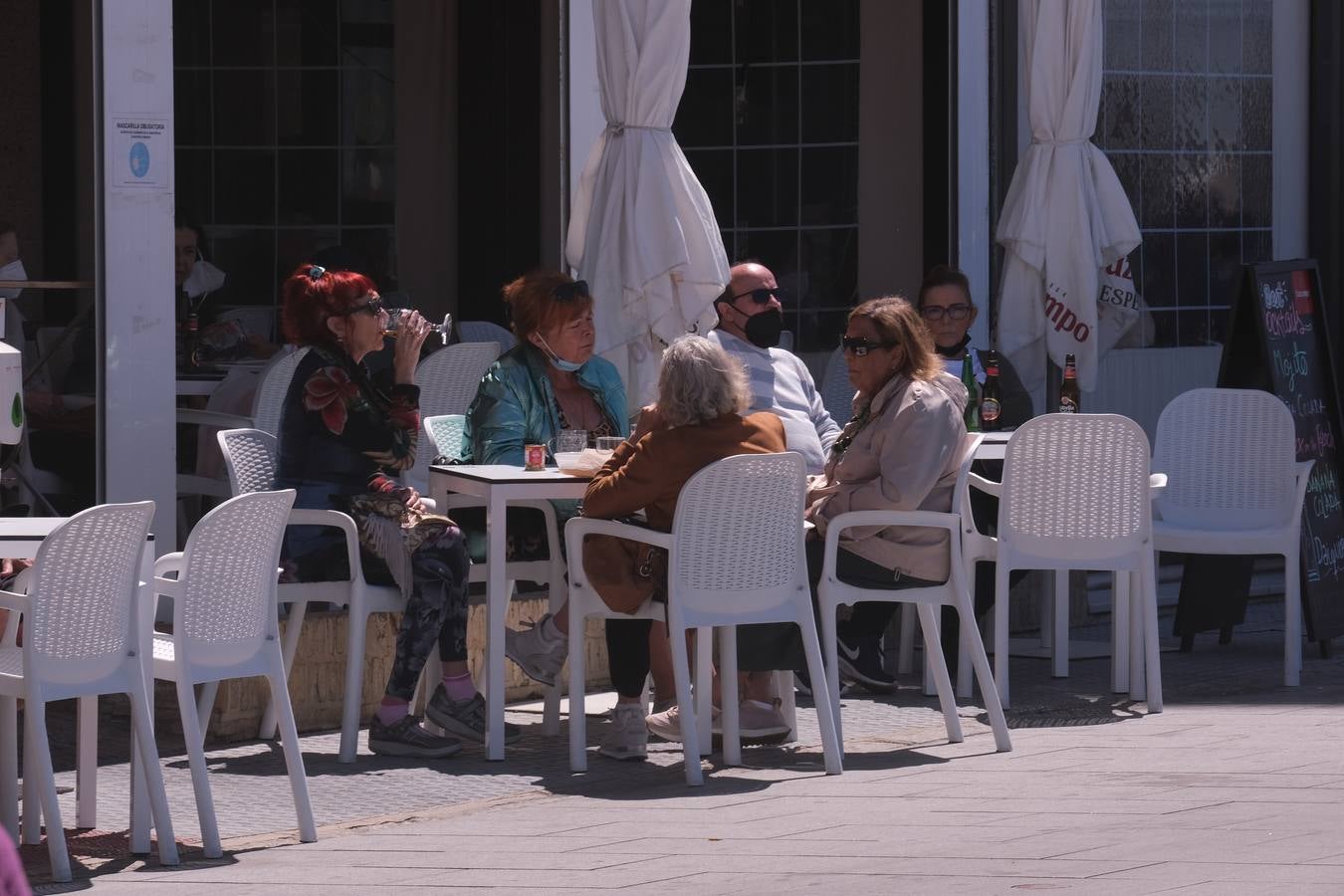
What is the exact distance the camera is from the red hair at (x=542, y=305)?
21.4ft

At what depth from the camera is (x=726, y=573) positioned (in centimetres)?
566

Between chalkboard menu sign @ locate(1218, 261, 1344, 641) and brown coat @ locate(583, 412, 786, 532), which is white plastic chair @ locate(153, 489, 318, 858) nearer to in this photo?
brown coat @ locate(583, 412, 786, 532)

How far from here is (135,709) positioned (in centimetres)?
470

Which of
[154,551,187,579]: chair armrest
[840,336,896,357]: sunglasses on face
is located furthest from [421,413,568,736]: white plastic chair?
[154,551,187,579]: chair armrest

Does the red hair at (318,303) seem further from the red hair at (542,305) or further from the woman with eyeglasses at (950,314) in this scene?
the woman with eyeglasses at (950,314)

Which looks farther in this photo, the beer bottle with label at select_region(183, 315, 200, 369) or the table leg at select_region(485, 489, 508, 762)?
the beer bottle with label at select_region(183, 315, 200, 369)

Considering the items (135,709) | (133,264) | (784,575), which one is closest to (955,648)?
(784,575)

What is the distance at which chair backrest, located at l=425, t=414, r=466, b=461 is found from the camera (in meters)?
6.87

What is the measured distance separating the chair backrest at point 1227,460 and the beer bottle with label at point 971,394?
2.20ft

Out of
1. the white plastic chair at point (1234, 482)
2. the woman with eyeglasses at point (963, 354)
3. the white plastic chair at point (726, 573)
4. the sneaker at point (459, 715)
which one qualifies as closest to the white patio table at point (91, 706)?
the sneaker at point (459, 715)

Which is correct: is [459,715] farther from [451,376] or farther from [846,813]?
[451,376]

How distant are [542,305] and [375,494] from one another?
793 mm

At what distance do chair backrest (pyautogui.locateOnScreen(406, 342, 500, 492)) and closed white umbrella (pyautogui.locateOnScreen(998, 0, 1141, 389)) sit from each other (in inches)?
78.4

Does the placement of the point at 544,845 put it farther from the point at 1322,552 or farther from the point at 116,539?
the point at 1322,552
